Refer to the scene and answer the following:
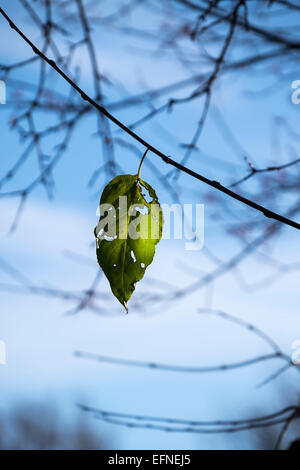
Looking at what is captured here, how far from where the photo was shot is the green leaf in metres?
0.64

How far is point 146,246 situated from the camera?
0.64m

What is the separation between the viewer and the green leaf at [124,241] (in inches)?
25.2

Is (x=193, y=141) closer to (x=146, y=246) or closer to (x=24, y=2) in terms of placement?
(x=24, y=2)

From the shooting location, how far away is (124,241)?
0.65 meters

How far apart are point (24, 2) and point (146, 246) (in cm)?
115

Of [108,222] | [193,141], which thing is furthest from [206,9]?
[108,222]
